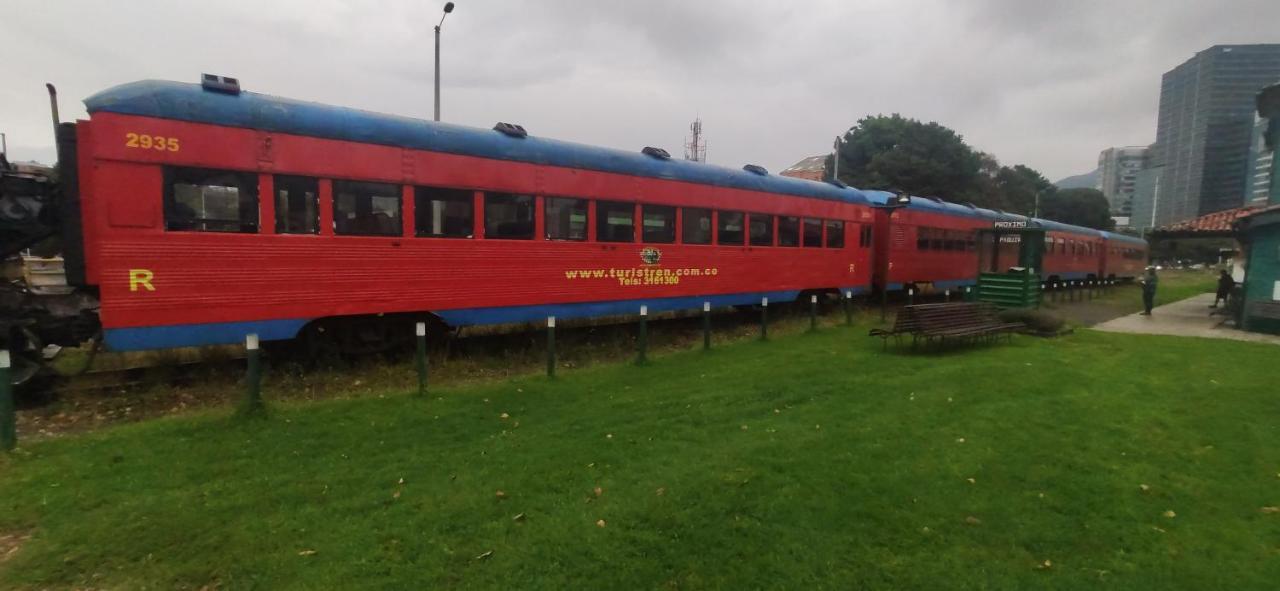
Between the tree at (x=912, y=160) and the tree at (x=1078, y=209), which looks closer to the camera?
the tree at (x=912, y=160)

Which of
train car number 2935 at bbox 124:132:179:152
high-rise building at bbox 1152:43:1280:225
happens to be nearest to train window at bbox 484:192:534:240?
train car number 2935 at bbox 124:132:179:152

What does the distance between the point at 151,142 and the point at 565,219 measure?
16.0 feet

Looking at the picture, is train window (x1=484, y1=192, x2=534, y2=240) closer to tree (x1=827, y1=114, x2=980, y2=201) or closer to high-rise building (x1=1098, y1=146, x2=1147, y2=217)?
tree (x1=827, y1=114, x2=980, y2=201)

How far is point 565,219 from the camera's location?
929 cm

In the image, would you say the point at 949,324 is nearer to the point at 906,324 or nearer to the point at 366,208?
the point at 906,324

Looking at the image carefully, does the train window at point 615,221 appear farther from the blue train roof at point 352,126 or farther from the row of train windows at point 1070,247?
the row of train windows at point 1070,247

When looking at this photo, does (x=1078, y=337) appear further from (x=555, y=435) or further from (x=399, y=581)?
(x=399, y=581)

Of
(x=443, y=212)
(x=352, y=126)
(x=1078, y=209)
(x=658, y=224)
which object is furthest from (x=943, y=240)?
(x=1078, y=209)

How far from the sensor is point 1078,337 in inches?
448

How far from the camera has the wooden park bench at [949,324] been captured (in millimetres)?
9445

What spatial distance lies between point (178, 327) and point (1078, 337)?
45.1 feet

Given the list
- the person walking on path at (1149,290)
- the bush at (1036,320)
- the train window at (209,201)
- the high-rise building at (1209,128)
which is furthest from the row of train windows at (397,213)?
the high-rise building at (1209,128)

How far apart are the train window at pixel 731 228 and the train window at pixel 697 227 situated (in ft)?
1.09

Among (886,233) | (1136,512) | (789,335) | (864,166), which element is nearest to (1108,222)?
(864,166)
